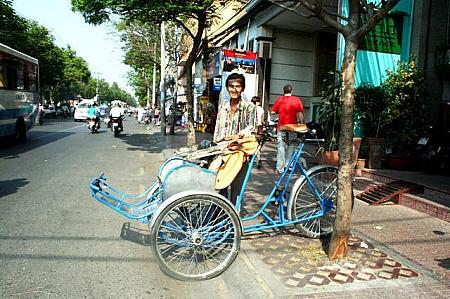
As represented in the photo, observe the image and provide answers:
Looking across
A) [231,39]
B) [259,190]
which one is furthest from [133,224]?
[231,39]

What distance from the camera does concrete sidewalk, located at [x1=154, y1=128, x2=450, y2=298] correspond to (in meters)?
3.23

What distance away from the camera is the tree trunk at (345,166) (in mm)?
3789

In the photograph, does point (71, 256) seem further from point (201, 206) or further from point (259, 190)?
point (259, 190)

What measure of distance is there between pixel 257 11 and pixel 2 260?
14.4m

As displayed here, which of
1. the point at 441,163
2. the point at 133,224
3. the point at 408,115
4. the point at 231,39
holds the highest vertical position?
the point at 231,39

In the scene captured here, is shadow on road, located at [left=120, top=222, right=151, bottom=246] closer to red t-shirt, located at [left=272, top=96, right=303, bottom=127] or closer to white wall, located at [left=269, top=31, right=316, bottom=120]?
red t-shirt, located at [left=272, top=96, right=303, bottom=127]

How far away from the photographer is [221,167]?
3.85 meters

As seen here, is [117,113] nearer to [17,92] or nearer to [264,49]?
[17,92]

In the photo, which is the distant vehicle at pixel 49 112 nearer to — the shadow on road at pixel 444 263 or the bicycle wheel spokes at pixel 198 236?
the bicycle wheel spokes at pixel 198 236

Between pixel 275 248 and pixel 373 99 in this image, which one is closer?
pixel 275 248

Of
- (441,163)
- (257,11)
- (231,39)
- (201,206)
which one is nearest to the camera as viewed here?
(201,206)

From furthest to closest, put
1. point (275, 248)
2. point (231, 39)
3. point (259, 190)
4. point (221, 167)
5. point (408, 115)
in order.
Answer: point (231, 39), point (408, 115), point (259, 190), point (275, 248), point (221, 167)

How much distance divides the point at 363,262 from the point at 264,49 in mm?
12989

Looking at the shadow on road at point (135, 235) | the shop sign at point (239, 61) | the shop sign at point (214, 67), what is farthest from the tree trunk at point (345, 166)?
the shop sign at point (214, 67)
